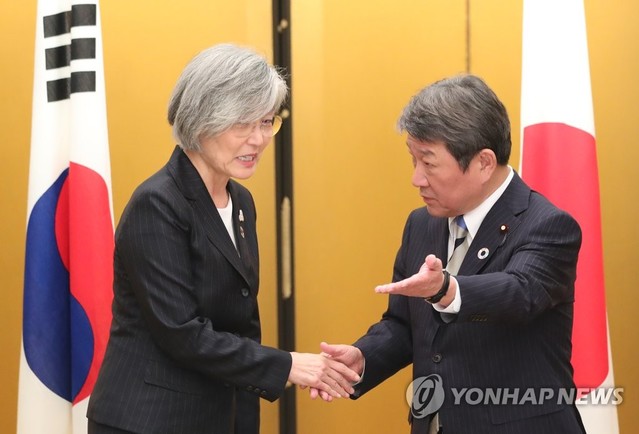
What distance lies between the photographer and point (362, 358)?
263cm

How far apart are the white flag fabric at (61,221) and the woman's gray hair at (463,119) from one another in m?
1.58

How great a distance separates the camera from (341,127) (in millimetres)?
4348

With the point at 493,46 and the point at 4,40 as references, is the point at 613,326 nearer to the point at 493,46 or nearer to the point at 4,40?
the point at 493,46

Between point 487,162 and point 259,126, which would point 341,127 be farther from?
point 487,162

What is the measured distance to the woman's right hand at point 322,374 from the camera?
8.01 ft

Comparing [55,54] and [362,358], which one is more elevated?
[55,54]

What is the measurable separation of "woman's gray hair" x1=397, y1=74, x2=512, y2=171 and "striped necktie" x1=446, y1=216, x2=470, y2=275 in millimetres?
168

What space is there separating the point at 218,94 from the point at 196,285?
49cm

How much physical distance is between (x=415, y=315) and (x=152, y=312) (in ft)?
2.27

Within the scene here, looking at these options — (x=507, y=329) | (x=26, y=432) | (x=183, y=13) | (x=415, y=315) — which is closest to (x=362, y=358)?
(x=415, y=315)

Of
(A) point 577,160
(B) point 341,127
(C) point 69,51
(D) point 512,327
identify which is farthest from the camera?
(B) point 341,127

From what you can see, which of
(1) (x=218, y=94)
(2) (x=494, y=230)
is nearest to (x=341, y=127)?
(1) (x=218, y=94)

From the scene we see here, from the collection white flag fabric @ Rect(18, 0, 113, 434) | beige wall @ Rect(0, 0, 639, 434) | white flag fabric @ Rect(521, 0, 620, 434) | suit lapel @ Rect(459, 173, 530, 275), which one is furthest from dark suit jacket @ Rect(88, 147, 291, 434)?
beige wall @ Rect(0, 0, 639, 434)

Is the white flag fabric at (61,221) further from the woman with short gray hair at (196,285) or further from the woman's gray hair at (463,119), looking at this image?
the woman's gray hair at (463,119)
